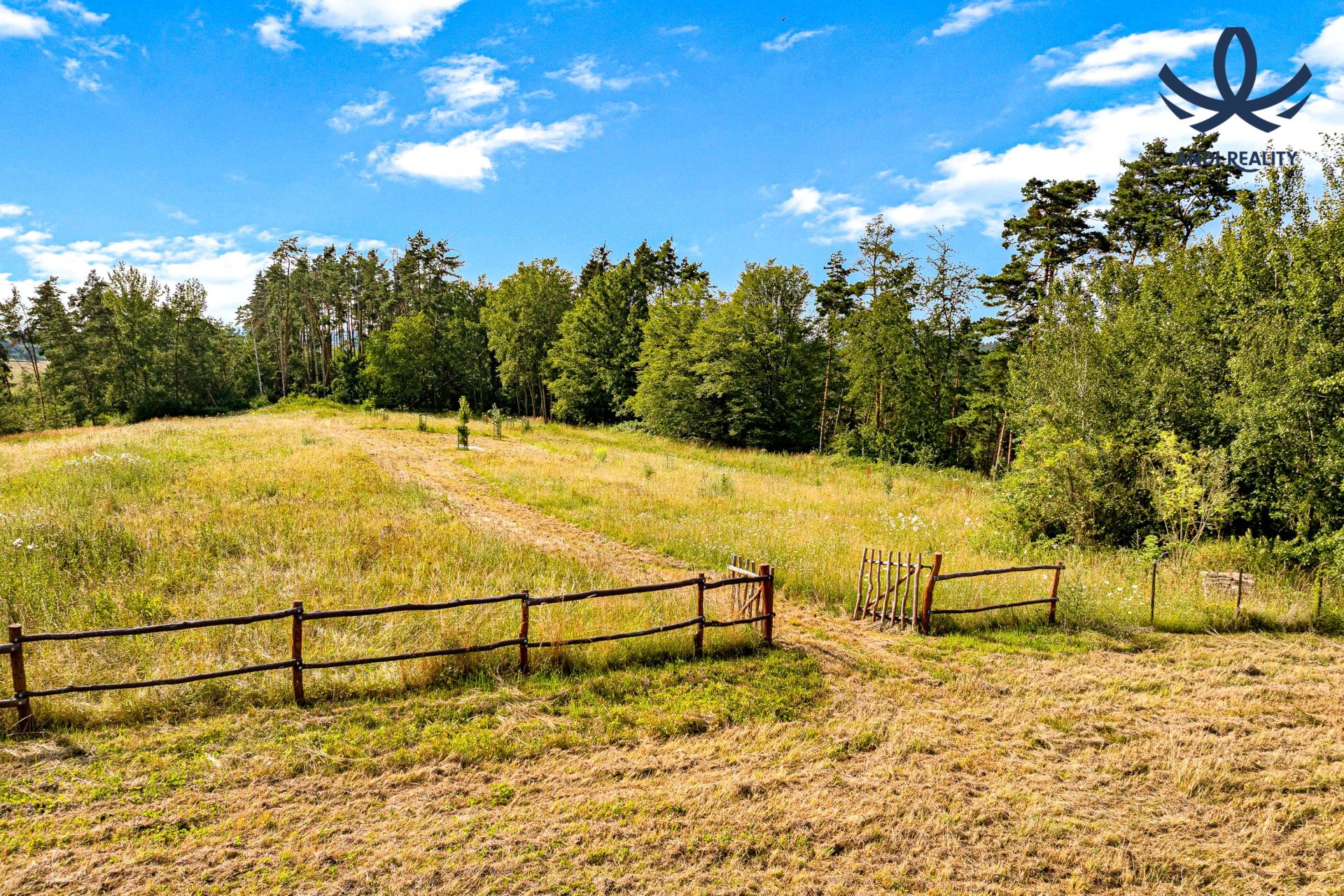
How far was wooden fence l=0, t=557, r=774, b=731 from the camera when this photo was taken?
22.8 feet

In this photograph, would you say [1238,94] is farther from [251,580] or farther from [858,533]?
[251,580]

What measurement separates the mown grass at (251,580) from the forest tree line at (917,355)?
46.8ft

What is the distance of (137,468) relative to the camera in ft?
61.7

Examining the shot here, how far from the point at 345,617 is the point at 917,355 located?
3725cm

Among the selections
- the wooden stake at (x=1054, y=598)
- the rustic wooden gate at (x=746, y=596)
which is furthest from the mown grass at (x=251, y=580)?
the wooden stake at (x=1054, y=598)

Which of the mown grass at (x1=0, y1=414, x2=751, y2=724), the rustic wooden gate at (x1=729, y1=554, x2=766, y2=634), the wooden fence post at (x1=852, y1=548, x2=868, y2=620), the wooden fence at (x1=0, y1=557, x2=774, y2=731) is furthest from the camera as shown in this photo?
the wooden fence post at (x1=852, y1=548, x2=868, y2=620)

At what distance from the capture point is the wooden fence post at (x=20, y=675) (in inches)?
267

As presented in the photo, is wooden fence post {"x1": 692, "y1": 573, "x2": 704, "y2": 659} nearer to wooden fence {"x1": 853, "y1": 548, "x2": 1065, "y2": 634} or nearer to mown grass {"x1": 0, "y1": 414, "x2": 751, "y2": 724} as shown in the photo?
mown grass {"x1": 0, "y1": 414, "x2": 751, "y2": 724}

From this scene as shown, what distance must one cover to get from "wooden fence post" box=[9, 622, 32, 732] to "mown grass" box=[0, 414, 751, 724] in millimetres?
172

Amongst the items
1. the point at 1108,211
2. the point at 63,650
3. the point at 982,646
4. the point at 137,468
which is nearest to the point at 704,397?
the point at 1108,211

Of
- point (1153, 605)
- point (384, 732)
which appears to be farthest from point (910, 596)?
point (384, 732)

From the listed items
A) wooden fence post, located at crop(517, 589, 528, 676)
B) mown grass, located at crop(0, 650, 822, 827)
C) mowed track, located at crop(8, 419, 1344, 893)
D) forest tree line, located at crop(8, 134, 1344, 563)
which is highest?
forest tree line, located at crop(8, 134, 1344, 563)

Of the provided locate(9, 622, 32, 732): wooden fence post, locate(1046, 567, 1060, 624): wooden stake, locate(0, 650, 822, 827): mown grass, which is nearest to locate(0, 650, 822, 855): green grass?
locate(0, 650, 822, 827): mown grass

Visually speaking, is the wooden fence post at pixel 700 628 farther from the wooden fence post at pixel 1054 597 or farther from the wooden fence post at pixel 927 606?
the wooden fence post at pixel 1054 597
